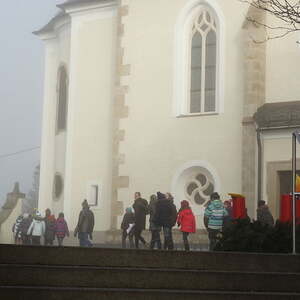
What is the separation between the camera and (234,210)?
66.0 ft

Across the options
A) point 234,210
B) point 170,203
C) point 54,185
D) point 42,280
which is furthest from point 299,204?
point 54,185

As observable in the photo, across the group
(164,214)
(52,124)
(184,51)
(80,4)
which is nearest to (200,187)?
(184,51)

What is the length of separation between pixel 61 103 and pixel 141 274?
2571 cm

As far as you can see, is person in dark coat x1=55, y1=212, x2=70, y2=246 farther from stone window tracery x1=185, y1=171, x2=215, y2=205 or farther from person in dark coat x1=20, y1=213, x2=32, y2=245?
stone window tracery x1=185, y1=171, x2=215, y2=205

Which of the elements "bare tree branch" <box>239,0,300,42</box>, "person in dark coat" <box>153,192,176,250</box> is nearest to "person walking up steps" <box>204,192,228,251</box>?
"person in dark coat" <box>153,192,176,250</box>

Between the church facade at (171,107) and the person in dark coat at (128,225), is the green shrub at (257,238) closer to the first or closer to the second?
the church facade at (171,107)

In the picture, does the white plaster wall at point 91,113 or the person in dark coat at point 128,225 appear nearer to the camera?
the person in dark coat at point 128,225

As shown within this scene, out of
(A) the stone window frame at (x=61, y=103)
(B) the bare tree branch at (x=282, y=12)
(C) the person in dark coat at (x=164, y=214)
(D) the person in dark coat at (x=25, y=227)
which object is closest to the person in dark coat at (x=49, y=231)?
(D) the person in dark coat at (x=25, y=227)

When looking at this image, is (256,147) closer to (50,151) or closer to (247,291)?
(50,151)

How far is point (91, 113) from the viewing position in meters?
32.6

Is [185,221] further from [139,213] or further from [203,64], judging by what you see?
[203,64]

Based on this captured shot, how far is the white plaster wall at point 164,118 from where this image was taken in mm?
28969

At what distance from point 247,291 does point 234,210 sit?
1027 centimetres

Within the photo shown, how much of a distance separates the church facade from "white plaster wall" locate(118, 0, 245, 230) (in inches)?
1.3
